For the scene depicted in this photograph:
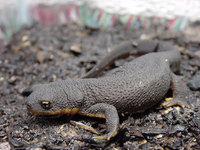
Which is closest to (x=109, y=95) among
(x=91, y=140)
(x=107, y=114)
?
(x=107, y=114)

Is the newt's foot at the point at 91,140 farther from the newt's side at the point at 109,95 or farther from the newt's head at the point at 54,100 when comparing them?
the newt's head at the point at 54,100

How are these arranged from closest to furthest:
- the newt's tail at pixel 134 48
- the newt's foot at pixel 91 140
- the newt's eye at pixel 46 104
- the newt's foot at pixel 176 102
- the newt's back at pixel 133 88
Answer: the newt's foot at pixel 91 140 < the newt's eye at pixel 46 104 < the newt's back at pixel 133 88 < the newt's foot at pixel 176 102 < the newt's tail at pixel 134 48

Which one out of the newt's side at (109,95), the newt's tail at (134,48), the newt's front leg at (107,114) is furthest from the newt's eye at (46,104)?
the newt's tail at (134,48)

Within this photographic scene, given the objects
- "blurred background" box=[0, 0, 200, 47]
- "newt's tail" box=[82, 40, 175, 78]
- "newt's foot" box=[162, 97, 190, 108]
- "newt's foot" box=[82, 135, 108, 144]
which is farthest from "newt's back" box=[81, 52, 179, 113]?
"blurred background" box=[0, 0, 200, 47]

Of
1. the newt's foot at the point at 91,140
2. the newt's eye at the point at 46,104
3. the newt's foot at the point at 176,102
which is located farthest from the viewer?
the newt's foot at the point at 176,102

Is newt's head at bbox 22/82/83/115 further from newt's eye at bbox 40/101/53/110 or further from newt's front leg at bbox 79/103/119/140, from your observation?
newt's front leg at bbox 79/103/119/140

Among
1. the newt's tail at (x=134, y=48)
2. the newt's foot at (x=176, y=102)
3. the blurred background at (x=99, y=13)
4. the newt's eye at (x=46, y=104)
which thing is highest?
the blurred background at (x=99, y=13)
